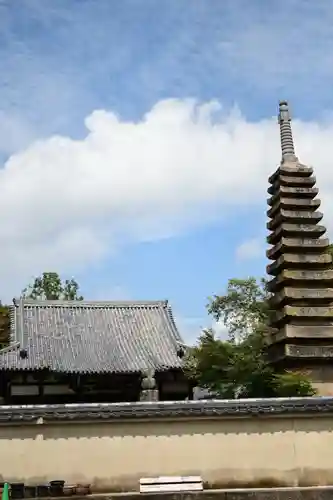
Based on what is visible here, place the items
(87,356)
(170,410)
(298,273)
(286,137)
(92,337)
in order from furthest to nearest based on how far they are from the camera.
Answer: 1. (92,337)
2. (87,356)
3. (286,137)
4. (298,273)
5. (170,410)

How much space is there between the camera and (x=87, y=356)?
29875mm

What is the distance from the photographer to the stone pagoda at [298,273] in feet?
71.8

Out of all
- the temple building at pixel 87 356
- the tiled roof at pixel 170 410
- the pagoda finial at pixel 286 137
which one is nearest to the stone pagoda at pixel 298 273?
the pagoda finial at pixel 286 137

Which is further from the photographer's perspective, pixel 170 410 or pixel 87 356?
pixel 87 356

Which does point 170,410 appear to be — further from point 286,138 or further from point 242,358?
point 286,138

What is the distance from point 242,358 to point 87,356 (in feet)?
28.2

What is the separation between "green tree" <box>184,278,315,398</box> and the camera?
874 inches

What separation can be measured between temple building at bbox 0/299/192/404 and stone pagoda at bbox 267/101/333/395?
8.19m

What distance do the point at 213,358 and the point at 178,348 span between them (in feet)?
19.0

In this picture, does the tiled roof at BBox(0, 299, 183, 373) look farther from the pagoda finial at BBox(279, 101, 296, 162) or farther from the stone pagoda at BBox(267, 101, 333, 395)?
the pagoda finial at BBox(279, 101, 296, 162)

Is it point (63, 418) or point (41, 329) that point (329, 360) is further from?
point (41, 329)

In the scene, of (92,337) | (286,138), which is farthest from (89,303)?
(286,138)

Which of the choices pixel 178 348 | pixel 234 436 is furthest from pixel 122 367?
pixel 234 436

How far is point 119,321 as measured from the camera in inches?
1344
